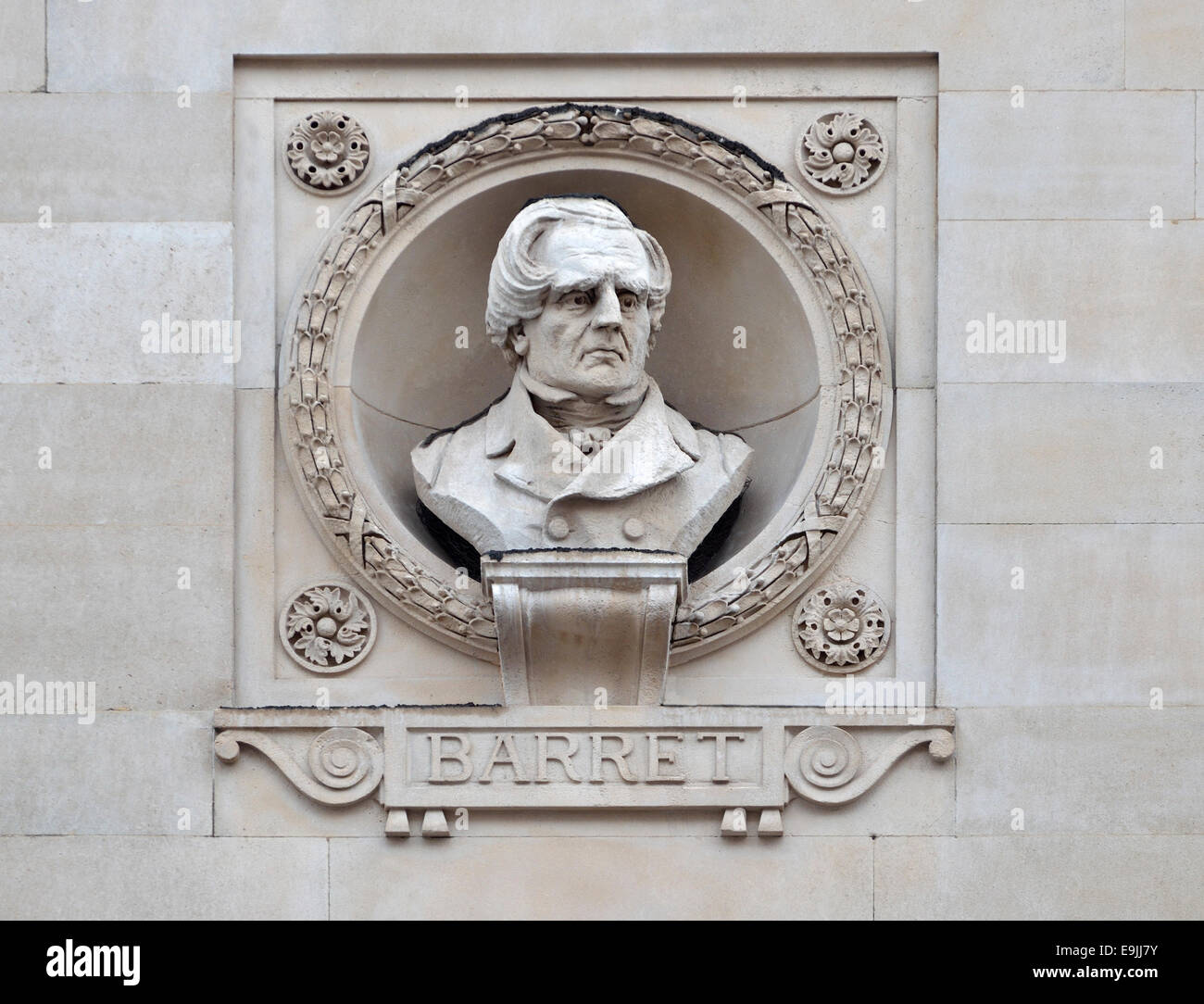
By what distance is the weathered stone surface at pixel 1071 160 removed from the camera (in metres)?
17.7

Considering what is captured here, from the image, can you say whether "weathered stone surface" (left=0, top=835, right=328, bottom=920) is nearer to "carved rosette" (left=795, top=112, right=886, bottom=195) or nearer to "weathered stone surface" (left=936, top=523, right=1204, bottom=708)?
"weathered stone surface" (left=936, top=523, right=1204, bottom=708)

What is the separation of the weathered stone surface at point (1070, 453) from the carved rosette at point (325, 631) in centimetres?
290

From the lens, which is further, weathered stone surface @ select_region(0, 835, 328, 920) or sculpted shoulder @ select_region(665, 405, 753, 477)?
sculpted shoulder @ select_region(665, 405, 753, 477)

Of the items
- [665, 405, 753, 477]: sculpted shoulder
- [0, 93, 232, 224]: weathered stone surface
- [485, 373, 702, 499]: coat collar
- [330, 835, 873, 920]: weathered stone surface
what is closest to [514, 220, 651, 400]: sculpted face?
[485, 373, 702, 499]: coat collar

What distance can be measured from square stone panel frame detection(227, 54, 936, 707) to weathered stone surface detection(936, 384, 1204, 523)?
0.58 ft

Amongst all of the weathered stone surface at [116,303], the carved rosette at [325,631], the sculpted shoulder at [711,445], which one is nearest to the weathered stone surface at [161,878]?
the carved rosette at [325,631]

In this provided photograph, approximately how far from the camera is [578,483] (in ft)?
56.9

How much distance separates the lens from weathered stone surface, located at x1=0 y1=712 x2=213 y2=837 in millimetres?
17203

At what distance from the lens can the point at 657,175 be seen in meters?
17.9

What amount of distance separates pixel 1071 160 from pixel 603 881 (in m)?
4.23

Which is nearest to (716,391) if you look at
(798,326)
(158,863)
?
(798,326)

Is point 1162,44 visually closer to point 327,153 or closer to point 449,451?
point 449,451

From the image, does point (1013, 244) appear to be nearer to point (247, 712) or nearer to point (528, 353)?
point (528, 353)

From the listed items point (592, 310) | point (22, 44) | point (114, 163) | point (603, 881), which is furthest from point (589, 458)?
point (22, 44)
